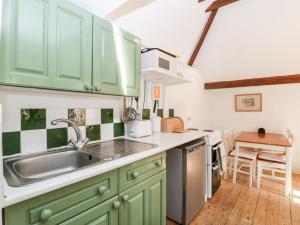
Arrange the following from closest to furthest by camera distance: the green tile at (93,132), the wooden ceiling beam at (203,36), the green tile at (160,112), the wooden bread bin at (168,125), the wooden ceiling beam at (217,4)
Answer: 1. the green tile at (93,132)
2. the wooden bread bin at (168,125)
3. the green tile at (160,112)
4. the wooden ceiling beam at (217,4)
5. the wooden ceiling beam at (203,36)

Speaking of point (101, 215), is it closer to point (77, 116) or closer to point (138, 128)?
point (77, 116)

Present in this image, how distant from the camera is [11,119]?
111 centimetres

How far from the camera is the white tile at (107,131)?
66.5 inches

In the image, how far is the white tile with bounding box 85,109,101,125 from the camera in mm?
1562

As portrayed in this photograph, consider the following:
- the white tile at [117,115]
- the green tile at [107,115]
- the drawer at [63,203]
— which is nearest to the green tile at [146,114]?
the white tile at [117,115]

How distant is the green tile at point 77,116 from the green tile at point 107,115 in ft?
0.70

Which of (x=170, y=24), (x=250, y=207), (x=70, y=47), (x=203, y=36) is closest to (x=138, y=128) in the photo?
(x=70, y=47)

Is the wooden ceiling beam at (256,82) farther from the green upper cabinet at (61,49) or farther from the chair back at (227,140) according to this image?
the green upper cabinet at (61,49)

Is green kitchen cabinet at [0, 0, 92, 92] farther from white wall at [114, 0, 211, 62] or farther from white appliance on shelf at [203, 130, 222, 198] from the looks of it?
white appliance on shelf at [203, 130, 222, 198]

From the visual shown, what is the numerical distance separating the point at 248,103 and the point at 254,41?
125 cm

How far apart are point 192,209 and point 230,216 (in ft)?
1.56

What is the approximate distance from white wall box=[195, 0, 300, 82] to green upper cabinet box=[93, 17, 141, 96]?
8.14 ft

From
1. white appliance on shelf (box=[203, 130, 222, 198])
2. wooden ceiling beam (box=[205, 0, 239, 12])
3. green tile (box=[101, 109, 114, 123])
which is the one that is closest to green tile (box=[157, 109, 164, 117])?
white appliance on shelf (box=[203, 130, 222, 198])

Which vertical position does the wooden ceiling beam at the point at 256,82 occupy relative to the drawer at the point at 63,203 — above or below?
above
